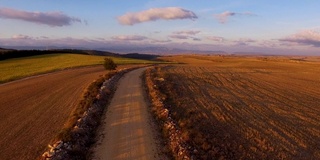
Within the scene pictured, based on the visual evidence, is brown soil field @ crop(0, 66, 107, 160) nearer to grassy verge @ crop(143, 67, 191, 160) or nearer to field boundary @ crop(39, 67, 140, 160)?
field boundary @ crop(39, 67, 140, 160)

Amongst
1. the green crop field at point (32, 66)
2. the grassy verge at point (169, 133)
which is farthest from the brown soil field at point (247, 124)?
the green crop field at point (32, 66)

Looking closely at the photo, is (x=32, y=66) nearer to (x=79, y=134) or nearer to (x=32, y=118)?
(x=32, y=118)

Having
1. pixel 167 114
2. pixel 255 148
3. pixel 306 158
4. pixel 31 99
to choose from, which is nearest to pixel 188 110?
pixel 167 114

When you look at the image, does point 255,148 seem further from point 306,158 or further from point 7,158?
point 7,158

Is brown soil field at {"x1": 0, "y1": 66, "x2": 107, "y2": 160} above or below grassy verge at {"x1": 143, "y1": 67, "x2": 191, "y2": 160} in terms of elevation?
below

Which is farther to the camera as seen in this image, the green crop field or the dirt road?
the green crop field

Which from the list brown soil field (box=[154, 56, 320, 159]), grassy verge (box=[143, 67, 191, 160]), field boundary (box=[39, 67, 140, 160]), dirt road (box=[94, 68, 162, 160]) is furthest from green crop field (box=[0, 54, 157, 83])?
brown soil field (box=[154, 56, 320, 159])

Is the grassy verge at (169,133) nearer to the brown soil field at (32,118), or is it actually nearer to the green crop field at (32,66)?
the brown soil field at (32,118)
